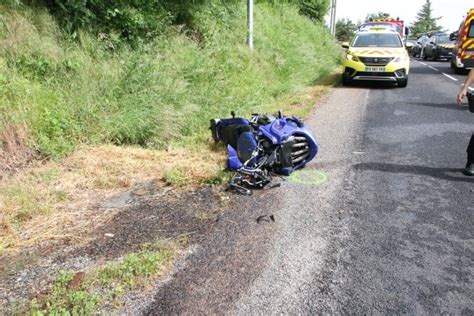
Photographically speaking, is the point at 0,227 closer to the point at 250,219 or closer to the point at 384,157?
the point at 250,219

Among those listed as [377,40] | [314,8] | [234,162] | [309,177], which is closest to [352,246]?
[309,177]

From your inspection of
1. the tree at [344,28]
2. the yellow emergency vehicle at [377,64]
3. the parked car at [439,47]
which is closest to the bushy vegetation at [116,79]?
the yellow emergency vehicle at [377,64]

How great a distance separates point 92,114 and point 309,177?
298 cm

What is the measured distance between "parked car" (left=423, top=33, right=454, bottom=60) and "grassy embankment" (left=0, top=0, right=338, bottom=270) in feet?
62.6

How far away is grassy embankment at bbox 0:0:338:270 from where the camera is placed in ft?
13.2

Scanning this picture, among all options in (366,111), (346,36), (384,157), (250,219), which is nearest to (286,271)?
(250,219)

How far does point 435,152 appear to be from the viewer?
18.7ft

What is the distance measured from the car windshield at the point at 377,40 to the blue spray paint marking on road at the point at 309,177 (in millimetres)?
9027

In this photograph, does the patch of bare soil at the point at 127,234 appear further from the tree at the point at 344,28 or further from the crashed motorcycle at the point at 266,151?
the tree at the point at 344,28

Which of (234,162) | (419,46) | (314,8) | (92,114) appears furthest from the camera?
(419,46)

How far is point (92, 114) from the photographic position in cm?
542

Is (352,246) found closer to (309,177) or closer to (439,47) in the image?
(309,177)

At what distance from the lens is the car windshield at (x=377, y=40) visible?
12539mm

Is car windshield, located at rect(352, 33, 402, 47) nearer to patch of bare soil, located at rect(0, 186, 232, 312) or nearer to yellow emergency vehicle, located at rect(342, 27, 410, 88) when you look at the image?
yellow emergency vehicle, located at rect(342, 27, 410, 88)
